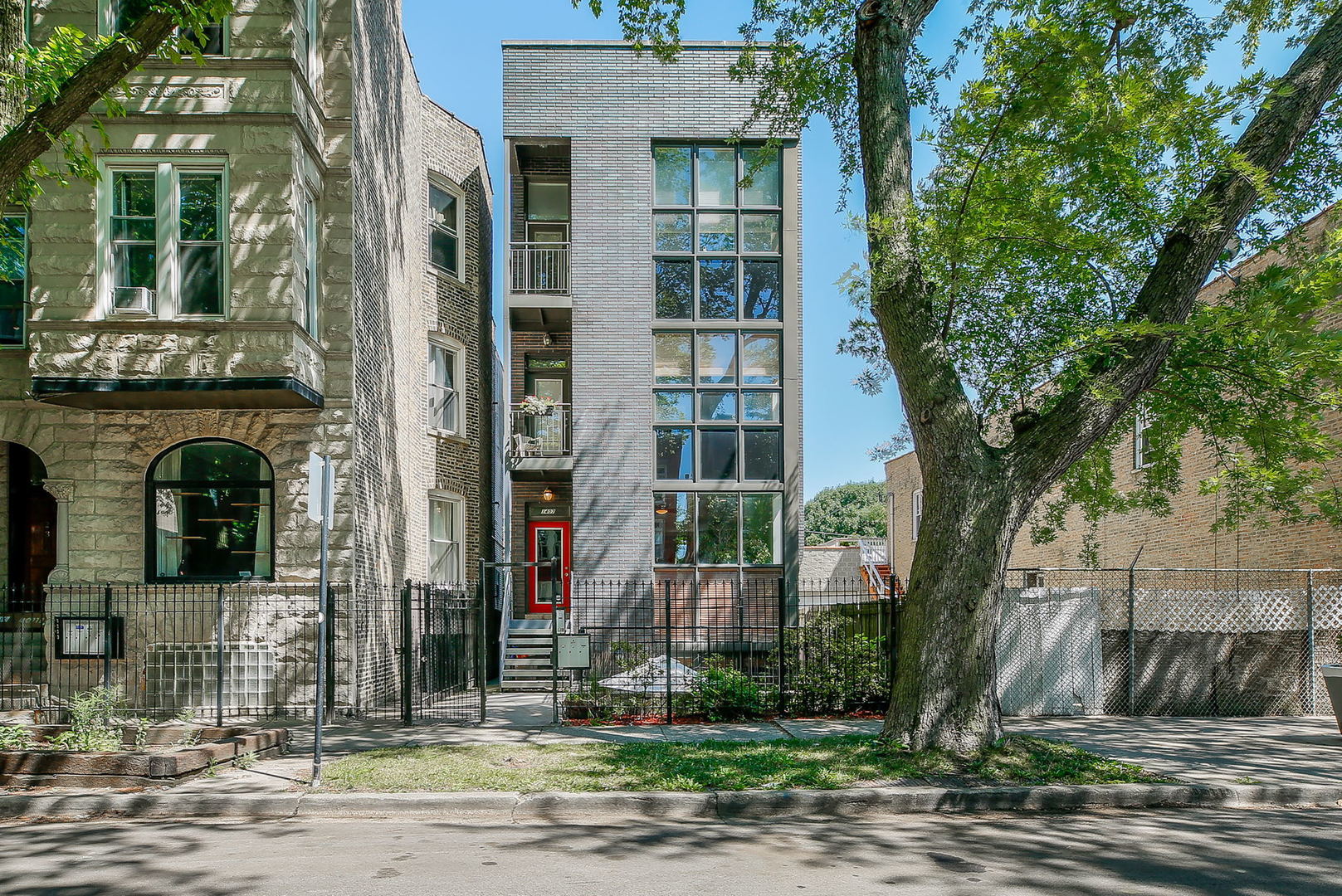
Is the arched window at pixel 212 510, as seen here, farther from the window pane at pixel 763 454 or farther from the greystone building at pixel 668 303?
the window pane at pixel 763 454

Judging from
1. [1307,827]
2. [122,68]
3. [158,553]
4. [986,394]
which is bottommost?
[1307,827]

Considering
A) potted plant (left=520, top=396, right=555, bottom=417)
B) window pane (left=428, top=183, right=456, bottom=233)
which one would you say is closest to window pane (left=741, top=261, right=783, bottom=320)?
potted plant (left=520, top=396, right=555, bottom=417)

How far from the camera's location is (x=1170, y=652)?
13242 mm

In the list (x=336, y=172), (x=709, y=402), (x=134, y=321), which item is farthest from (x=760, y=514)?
(x=134, y=321)

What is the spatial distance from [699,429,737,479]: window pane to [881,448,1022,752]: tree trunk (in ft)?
32.0

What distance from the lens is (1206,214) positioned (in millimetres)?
8883

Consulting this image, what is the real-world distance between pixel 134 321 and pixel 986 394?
36.1 feet

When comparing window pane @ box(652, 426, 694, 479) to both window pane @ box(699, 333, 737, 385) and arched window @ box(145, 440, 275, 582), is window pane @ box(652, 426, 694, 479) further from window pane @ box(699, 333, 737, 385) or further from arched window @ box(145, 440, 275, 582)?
arched window @ box(145, 440, 275, 582)

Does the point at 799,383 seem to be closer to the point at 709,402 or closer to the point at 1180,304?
the point at 709,402

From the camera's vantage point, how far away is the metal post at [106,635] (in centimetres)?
1179

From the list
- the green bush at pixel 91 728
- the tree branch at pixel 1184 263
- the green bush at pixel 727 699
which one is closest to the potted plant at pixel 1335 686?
the tree branch at pixel 1184 263

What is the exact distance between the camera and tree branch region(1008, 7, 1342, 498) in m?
9.02

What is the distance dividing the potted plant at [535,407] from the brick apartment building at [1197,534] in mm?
9530

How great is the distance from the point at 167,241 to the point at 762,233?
1140 cm
